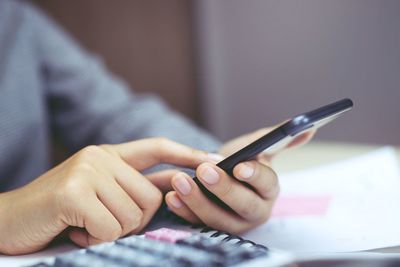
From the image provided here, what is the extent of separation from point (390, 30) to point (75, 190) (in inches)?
22.9

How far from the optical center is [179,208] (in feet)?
1.27

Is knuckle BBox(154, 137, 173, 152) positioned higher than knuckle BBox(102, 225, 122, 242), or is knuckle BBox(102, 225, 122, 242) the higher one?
knuckle BBox(154, 137, 173, 152)

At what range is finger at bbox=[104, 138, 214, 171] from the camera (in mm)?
398

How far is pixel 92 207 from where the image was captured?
0.34 metres

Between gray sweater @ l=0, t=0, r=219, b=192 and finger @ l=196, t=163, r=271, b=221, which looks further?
gray sweater @ l=0, t=0, r=219, b=192

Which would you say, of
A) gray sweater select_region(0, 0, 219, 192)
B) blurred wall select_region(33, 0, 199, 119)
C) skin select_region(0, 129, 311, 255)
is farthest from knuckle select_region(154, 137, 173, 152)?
blurred wall select_region(33, 0, 199, 119)

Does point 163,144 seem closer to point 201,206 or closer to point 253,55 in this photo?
point 201,206

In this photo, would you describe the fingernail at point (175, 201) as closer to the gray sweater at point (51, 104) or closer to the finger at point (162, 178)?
the finger at point (162, 178)

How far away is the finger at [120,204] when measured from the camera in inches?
13.8

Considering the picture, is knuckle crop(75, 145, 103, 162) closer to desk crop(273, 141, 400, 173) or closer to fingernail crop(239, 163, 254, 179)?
fingernail crop(239, 163, 254, 179)

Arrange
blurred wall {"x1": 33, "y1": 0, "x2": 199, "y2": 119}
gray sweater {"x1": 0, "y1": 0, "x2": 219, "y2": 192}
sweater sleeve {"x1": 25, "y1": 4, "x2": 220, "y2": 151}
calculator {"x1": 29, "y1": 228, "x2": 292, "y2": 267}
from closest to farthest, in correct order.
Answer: calculator {"x1": 29, "y1": 228, "x2": 292, "y2": 267} < gray sweater {"x1": 0, "y1": 0, "x2": 219, "y2": 192} < sweater sleeve {"x1": 25, "y1": 4, "x2": 220, "y2": 151} < blurred wall {"x1": 33, "y1": 0, "x2": 199, "y2": 119}

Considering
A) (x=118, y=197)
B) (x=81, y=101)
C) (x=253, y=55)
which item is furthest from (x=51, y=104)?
(x=118, y=197)

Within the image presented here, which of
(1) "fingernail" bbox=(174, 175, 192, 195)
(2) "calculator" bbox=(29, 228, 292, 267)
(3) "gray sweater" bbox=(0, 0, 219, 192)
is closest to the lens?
(2) "calculator" bbox=(29, 228, 292, 267)

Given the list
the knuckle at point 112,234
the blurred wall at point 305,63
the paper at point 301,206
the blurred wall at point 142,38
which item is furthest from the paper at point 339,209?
the blurred wall at point 142,38
